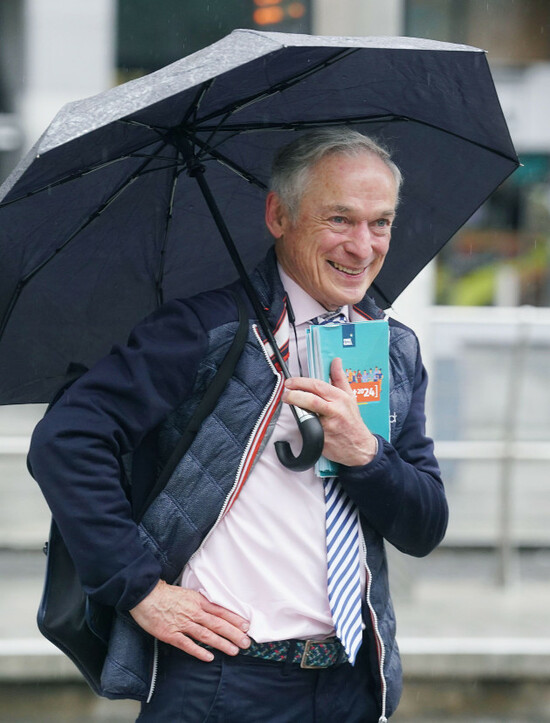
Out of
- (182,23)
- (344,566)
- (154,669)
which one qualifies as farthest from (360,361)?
(182,23)

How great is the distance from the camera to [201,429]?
2324 millimetres

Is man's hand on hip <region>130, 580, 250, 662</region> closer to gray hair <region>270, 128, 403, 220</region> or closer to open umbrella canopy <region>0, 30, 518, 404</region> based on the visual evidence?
open umbrella canopy <region>0, 30, 518, 404</region>

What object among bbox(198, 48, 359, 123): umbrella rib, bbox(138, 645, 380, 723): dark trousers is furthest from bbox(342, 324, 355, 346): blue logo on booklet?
bbox(138, 645, 380, 723): dark trousers

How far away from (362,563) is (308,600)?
0.44ft

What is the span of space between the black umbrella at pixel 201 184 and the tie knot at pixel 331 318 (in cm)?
25

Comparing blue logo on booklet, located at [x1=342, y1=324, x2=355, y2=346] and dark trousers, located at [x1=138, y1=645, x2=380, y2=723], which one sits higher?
blue logo on booklet, located at [x1=342, y1=324, x2=355, y2=346]

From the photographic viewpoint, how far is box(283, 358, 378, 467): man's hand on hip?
224 centimetres

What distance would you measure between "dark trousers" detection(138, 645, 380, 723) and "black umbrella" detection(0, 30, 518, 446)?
752mm

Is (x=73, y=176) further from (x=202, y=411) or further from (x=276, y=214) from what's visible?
(x=202, y=411)

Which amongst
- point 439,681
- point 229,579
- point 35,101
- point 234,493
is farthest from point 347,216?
point 35,101

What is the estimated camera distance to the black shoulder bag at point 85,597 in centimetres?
232

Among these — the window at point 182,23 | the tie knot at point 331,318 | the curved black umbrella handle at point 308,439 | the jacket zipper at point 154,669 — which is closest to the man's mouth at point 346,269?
the tie knot at point 331,318

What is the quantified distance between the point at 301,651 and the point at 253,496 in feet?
1.05

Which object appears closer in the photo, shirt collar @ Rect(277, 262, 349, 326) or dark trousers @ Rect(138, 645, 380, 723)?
dark trousers @ Rect(138, 645, 380, 723)
